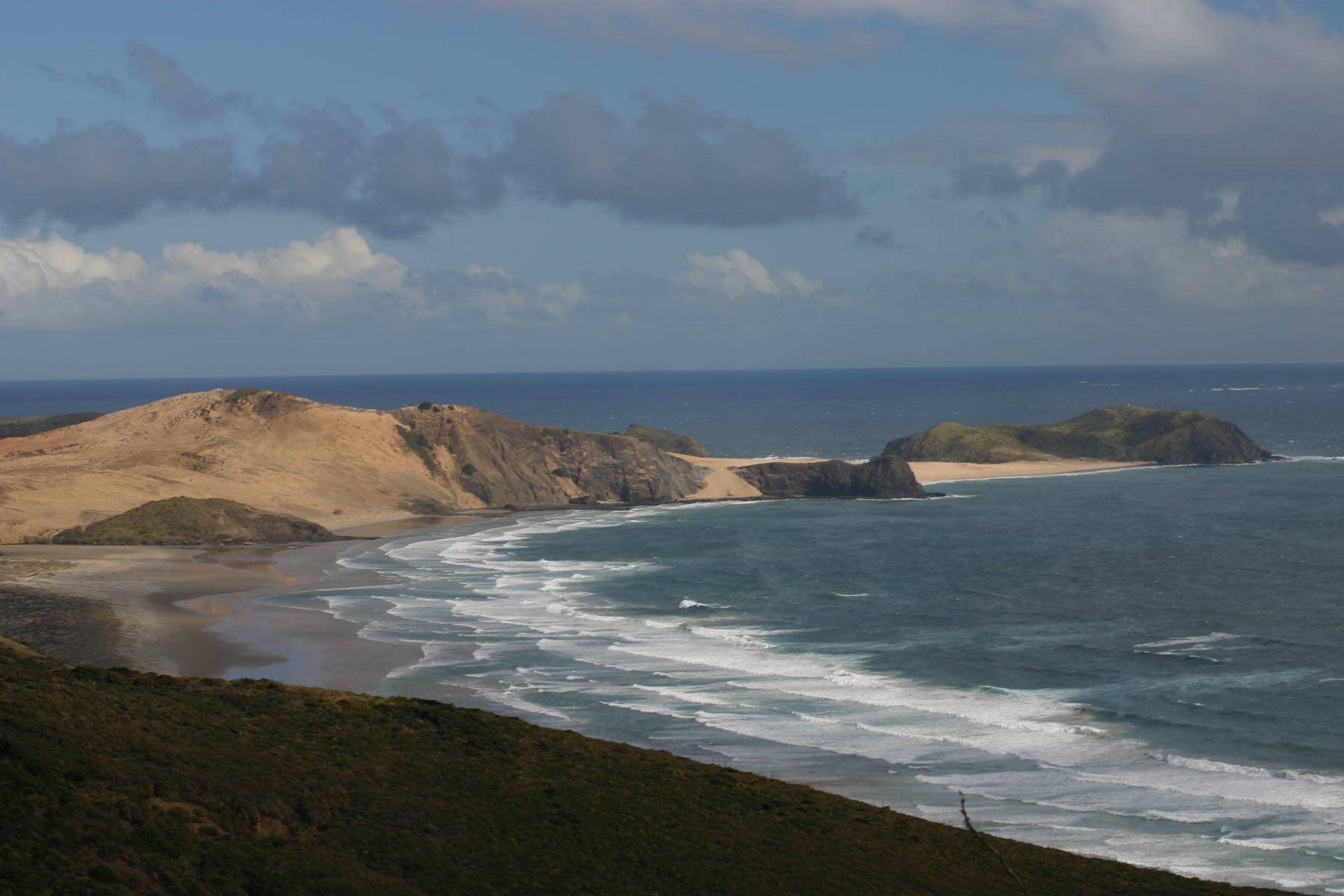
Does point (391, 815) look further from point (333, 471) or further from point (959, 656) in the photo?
point (333, 471)

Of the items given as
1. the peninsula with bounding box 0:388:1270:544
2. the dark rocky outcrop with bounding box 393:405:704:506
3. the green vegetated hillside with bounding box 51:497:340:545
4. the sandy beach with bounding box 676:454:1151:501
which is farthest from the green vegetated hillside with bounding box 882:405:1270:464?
the green vegetated hillside with bounding box 51:497:340:545

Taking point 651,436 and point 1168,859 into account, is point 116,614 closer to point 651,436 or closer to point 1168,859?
point 1168,859

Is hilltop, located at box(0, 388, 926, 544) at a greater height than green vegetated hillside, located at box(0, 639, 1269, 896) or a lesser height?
greater

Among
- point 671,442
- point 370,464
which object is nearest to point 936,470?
point 671,442

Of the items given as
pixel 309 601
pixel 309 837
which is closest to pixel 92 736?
pixel 309 837

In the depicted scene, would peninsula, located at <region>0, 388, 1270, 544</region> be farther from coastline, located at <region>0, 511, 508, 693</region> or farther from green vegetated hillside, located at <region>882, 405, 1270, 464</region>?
green vegetated hillside, located at <region>882, 405, 1270, 464</region>

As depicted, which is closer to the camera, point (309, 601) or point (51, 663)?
point (51, 663)

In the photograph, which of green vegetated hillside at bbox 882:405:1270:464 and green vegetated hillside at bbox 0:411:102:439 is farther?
green vegetated hillside at bbox 882:405:1270:464
